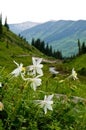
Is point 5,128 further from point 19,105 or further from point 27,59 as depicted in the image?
point 27,59

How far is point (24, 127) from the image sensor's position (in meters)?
8.05

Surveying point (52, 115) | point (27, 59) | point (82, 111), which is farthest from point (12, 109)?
point (27, 59)

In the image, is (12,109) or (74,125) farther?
(74,125)

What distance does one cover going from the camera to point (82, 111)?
10195mm

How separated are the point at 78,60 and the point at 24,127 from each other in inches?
4621

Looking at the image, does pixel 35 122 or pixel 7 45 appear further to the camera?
pixel 7 45

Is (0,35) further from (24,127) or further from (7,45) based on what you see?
(24,127)

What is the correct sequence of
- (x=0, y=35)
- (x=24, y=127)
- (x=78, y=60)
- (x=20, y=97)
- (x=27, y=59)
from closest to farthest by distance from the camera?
(x=24, y=127), (x=20, y=97), (x=78, y=60), (x=27, y=59), (x=0, y=35)

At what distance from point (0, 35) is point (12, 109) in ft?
540

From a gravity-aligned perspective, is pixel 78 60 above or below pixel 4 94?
below

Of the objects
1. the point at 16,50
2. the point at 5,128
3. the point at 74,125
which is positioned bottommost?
the point at 16,50

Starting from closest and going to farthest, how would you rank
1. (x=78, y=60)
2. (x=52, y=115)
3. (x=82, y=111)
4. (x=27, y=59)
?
(x=52, y=115), (x=82, y=111), (x=78, y=60), (x=27, y=59)

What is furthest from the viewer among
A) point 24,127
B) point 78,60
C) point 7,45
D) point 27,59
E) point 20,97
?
point 7,45

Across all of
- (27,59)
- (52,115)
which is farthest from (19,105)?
(27,59)
